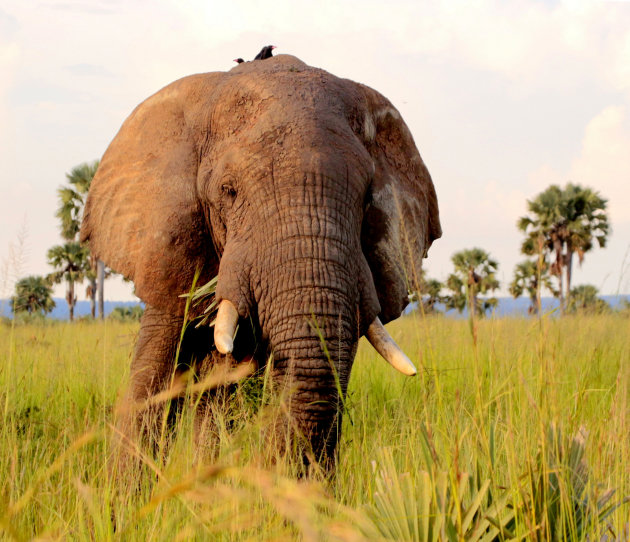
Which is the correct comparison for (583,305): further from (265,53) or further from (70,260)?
(70,260)

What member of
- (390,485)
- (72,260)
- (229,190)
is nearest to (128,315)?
(72,260)

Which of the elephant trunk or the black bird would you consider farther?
the black bird

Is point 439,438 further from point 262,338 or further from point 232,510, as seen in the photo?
point 232,510

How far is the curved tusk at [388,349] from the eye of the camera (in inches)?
168

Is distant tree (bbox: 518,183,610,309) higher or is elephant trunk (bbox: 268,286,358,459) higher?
distant tree (bbox: 518,183,610,309)

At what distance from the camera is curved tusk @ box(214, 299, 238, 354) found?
3998 mm

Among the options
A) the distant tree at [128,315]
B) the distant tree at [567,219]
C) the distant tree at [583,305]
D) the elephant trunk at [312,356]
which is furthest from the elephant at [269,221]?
the distant tree at [567,219]

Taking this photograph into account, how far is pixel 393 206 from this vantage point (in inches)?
203

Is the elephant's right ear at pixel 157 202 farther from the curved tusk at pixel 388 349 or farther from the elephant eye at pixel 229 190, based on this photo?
the curved tusk at pixel 388 349

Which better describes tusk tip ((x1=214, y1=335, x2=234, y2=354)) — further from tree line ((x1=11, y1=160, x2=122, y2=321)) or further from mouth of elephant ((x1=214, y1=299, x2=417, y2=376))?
tree line ((x1=11, y1=160, x2=122, y2=321))

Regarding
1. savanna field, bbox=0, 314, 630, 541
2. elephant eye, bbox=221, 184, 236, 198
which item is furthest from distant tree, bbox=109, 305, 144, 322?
savanna field, bbox=0, 314, 630, 541

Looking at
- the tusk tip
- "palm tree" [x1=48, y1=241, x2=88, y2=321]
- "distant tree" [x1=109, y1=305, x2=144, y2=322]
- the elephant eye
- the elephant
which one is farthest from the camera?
"palm tree" [x1=48, y1=241, x2=88, y2=321]

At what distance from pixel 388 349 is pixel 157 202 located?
176 centimetres

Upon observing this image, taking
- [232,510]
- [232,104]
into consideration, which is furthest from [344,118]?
[232,510]
